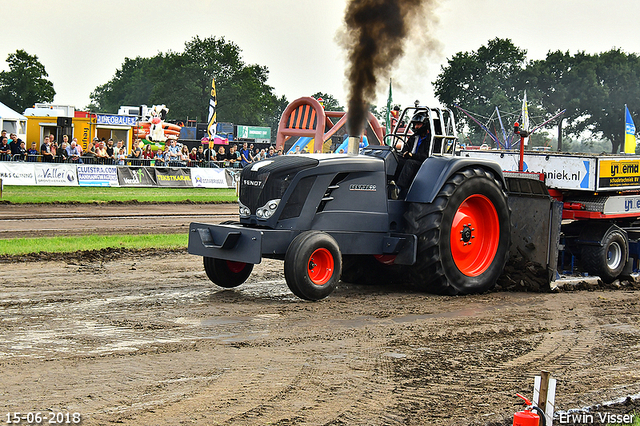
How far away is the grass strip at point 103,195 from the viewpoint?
65.2ft

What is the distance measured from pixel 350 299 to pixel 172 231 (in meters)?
7.39

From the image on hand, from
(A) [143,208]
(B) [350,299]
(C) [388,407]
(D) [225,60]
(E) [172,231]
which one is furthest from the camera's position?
(D) [225,60]

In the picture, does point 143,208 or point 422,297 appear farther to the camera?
point 143,208

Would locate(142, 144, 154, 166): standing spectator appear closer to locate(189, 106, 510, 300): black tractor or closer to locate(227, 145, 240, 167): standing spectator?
locate(227, 145, 240, 167): standing spectator

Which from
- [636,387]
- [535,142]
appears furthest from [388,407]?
[535,142]

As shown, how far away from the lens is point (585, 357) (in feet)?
19.1

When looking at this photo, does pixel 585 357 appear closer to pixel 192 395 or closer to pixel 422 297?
pixel 422 297

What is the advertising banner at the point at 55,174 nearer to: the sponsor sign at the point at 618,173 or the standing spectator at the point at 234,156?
the standing spectator at the point at 234,156

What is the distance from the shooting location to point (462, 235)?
8.58 meters

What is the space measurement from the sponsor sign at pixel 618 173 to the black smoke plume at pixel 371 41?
3.20 m

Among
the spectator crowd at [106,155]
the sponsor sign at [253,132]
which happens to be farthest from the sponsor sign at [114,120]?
the sponsor sign at [253,132]

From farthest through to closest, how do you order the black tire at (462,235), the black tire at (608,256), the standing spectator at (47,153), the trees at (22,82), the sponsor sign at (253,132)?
the sponsor sign at (253,132), the trees at (22,82), the standing spectator at (47,153), the black tire at (608,256), the black tire at (462,235)

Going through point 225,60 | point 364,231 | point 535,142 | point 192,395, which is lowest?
point 192,395

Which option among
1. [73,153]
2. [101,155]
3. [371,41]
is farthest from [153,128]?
[371,41]
